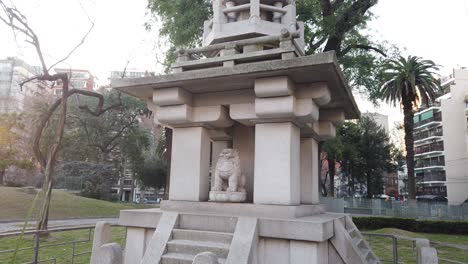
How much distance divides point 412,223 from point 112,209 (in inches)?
836

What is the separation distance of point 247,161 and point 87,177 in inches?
1183

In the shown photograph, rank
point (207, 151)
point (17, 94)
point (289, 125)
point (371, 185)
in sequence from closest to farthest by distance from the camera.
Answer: point (289, 125), point (207, 151), point (371, 185), point (17, 94)

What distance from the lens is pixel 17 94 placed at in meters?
44.4

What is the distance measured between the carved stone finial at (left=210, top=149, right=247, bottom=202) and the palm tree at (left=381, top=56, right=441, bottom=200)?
21916 mm

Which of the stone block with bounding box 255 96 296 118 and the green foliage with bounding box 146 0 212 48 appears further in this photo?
the green foliage with bounding box 146 0 212 48

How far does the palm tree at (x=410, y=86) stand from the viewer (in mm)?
23891

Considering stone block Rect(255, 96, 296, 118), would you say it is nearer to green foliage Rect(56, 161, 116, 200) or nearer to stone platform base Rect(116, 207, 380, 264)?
stone platform base Rect(116, 207, 380, 264)

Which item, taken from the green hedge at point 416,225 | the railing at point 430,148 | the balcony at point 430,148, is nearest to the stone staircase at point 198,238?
the green hedge at point 416,225

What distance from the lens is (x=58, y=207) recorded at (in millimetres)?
24047

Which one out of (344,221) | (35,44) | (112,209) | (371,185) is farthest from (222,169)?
(371,185)

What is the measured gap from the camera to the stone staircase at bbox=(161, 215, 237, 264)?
4258 mm

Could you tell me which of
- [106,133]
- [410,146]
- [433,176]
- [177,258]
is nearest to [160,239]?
[177,258]

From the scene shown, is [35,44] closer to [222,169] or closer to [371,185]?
[222,169]

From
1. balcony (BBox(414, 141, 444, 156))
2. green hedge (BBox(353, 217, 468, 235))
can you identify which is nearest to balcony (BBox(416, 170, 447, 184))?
balcony (BBox(414, 141, 444, 156))
